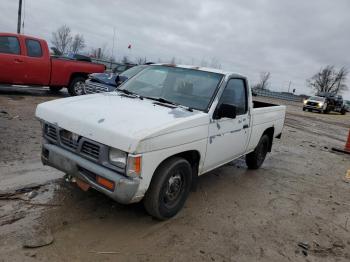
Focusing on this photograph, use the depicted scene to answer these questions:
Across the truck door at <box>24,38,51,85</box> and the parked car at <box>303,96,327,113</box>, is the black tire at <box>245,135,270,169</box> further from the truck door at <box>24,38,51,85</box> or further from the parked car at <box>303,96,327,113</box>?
the parked car at <box>303,96,327,113</box>

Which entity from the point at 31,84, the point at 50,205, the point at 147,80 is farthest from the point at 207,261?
the point at 31,84

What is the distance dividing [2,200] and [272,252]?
3.20 m

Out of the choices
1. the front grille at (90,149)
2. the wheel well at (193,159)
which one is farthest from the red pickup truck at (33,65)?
the wheel well at (193,159)

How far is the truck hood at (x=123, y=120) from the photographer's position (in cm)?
339

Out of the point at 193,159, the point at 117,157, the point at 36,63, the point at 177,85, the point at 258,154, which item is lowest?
the point at 258,154

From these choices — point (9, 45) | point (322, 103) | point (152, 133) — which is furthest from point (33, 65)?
point (322, 103)

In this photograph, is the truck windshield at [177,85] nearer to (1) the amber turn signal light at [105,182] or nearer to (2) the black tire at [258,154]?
(1) the amber turn signal light at [105,182]

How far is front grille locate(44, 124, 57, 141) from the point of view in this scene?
13.3 feet

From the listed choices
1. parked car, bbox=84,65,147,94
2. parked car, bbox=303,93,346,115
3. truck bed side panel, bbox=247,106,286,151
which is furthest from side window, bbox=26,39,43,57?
parked car, bbox=303,93,346,115

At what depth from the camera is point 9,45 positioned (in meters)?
10.9

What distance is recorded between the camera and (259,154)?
691 centimetres

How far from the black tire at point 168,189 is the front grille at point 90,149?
0.68m

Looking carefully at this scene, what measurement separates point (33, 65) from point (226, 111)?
898cm

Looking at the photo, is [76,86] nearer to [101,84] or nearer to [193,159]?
[101,84]
